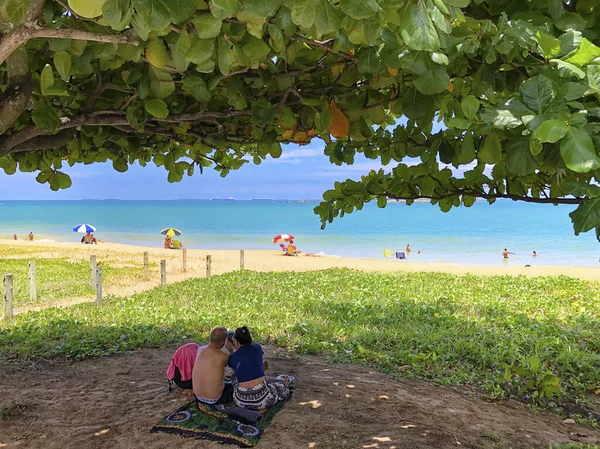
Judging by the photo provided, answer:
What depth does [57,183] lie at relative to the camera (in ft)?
10.9

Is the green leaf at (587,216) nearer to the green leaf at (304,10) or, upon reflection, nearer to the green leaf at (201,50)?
the green leaf at (304,10)

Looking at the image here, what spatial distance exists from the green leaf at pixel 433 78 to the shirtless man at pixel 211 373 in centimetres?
337

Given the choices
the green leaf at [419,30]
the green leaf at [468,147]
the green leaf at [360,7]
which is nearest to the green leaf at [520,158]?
the green leaf at [468,147]

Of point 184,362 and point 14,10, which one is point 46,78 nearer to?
point 14,10

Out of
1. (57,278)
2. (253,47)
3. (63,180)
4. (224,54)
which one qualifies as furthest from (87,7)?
(57,278)

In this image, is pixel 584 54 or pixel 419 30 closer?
pixel 419 30

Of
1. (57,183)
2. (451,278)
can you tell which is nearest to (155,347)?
(57,183)

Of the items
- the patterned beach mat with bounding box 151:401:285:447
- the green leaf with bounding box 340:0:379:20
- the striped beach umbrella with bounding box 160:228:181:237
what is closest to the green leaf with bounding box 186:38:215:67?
the green leaf with bounding box 340:0:379:20

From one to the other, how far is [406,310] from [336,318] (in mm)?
1325

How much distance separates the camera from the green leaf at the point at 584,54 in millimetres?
1094

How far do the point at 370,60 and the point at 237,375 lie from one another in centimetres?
320

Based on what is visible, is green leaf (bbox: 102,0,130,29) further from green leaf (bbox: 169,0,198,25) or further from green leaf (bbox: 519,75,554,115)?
green leaf (bbox: 519,75,554,115)

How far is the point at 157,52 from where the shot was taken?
1.78 meters

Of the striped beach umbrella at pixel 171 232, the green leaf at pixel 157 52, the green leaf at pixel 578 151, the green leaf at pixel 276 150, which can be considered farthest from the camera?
the striped beach umbrella at pixel 171 232
